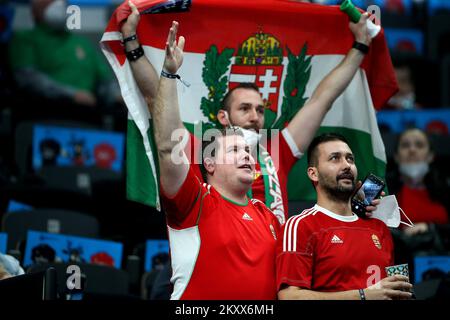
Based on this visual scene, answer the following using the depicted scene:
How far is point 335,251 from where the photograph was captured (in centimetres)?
444

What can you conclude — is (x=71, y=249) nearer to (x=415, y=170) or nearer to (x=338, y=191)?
(x=338, y=191)

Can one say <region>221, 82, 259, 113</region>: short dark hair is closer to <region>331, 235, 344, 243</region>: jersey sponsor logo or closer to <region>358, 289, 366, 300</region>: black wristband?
<region>331, 235, 344, 243</region>: jersey sponsor logo

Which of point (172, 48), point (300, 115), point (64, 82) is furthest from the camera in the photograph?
point (64, 82)

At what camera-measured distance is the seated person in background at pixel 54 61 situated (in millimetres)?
8391

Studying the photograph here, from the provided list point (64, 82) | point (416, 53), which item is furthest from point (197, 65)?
point (416, 53)

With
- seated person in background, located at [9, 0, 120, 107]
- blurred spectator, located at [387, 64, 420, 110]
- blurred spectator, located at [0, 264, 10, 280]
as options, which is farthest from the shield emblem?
blurred spectator, located at [387, 64, 420, 110]

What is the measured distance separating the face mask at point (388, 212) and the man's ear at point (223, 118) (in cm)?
113

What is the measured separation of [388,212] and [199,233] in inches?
38.2

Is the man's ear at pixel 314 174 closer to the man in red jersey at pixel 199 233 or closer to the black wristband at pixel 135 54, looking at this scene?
the man in red jersey at pixel 199 233

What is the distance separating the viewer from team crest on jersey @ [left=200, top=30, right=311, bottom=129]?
574 centimetres

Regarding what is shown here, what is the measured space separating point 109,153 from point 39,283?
3706mm

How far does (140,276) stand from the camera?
6047 millimetres

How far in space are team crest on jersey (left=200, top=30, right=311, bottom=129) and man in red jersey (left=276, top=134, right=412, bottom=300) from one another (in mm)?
1156
